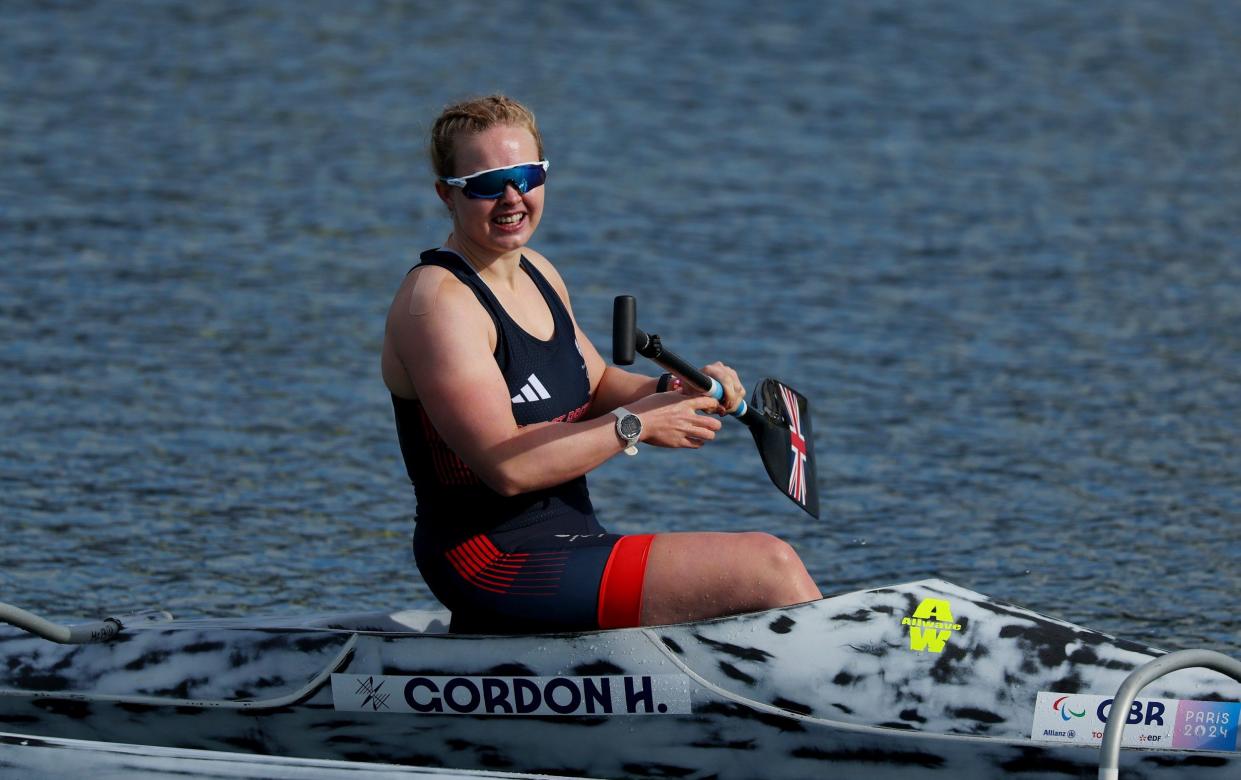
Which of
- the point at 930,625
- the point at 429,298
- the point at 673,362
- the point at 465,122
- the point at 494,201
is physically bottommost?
the point at 930,625

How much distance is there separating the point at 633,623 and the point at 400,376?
3.03 feet

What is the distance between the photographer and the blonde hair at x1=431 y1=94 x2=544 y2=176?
5.43 metres

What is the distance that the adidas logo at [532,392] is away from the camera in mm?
5426

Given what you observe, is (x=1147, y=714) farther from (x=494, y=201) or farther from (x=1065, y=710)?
(x=494, y=201)

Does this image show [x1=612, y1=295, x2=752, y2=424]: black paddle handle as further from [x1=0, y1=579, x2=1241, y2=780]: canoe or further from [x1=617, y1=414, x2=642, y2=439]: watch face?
[x1=0, y1=579, x2=1241, y2=780]: canoe

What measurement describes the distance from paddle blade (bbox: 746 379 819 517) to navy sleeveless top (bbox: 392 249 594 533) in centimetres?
69

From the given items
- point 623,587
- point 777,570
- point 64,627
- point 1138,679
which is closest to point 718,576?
point 777,570

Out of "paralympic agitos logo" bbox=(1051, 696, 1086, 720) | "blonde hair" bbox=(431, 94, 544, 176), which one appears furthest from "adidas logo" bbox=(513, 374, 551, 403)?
"paralympic agitos logo" bbox=(1051, 696, 1086, 720)

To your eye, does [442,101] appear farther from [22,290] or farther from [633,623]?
[633,623]

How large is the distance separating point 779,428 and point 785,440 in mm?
43

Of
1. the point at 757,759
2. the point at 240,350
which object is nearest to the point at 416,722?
the point at 757,759

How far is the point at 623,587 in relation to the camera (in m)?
5.24

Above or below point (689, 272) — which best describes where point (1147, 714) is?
below

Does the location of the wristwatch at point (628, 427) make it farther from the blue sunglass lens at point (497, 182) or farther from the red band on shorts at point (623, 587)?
the blue sunglass lens at point (497, 182)
